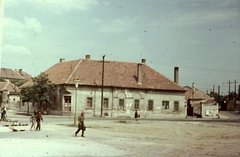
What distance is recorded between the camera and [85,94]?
1794 inches

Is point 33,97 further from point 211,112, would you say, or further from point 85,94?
point 211,112

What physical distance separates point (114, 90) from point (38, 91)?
1098 cm

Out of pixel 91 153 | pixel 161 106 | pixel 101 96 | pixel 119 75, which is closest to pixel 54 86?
pixel 101 96

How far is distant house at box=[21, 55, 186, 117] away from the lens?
45250mm

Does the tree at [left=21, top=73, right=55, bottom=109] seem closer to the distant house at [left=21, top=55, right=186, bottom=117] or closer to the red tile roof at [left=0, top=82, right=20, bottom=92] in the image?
the distant house at [left=21, top=55, right=186, bottom=117]

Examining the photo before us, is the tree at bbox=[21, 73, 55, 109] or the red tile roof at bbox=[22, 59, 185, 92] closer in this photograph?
the tree at bbox=[21, 73, 55, 109]

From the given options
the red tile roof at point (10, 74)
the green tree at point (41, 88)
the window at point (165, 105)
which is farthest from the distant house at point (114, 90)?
the red tile roof at point (10, 74)

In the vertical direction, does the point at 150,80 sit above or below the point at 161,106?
above

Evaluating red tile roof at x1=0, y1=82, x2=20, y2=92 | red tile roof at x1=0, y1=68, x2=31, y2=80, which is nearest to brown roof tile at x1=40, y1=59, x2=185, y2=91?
red tile roof at x1=0, y1=82, x2=20, y2=92

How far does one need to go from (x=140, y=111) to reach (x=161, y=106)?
3.85m

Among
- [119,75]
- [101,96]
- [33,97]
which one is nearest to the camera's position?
[33,97]

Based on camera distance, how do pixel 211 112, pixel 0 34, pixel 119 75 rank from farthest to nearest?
pixel 211 112
pixel 119 75
pixel 0 34

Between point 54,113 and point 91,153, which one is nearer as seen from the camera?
point 91,153

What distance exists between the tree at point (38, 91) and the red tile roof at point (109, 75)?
2520mm
